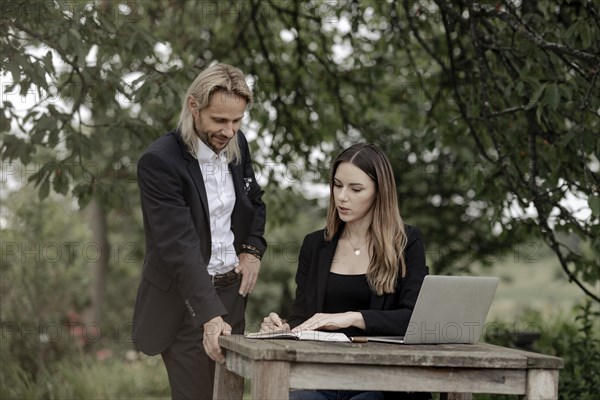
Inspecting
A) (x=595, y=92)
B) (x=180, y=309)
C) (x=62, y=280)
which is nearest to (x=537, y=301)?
(x=62, y=280)

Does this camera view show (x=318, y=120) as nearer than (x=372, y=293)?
No

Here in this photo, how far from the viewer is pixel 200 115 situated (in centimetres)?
399

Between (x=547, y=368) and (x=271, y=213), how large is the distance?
568 cm

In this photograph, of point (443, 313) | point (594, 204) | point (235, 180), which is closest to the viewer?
point (443, 313)

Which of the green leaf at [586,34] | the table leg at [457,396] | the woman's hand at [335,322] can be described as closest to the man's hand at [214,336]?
the woman's hand at [335,322]

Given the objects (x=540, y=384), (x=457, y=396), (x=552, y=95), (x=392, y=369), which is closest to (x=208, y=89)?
(x=392, y=369)

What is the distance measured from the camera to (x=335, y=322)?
365 cm

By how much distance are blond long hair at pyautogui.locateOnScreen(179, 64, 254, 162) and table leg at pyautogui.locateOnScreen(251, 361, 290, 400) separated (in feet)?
4.39

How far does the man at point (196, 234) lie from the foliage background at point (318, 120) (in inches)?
62.4

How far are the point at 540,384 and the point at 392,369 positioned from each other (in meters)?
0.49

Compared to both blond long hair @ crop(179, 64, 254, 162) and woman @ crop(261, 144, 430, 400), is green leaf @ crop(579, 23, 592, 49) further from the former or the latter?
blond long hair @ crop(179, 64, 254, 162)

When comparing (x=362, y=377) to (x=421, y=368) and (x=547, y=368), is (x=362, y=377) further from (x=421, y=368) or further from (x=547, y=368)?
(x=547, y=368)

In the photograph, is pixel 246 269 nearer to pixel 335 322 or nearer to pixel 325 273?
pixel 325 273

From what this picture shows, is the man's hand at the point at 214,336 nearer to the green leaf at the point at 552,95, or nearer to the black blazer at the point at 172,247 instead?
the black blazer at the point at 172,247
